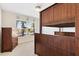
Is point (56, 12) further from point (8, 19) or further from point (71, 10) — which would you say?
point (8, 19)

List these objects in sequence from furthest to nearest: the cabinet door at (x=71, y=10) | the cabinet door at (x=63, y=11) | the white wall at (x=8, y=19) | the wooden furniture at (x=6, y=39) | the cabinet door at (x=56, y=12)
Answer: the white wall at (x=8, y=19) < the wooden furniture at (x=6, y=39) < the cabinet door at (x=56, y=12) < the cabinet door at (x=63, y=11) < the cabinet door at (x=71, y=10)

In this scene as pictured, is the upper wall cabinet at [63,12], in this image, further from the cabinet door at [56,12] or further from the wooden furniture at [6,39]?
the wooden furniture at [6,39]

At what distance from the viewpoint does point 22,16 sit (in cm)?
981

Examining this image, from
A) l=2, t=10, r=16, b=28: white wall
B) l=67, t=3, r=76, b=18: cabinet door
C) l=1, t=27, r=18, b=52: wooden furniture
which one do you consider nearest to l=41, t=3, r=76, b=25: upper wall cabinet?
l=67, t=3, r=76, b=18: cabinet door

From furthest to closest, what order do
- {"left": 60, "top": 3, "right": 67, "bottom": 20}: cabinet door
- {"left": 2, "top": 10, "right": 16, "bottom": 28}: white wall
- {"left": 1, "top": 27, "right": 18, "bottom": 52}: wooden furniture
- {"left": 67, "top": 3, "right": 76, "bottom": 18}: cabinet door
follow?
{"left": 2, "top": 10, "right": 16, "bottom": 28}: white wall → {"left": 1, "top": 27, "right": 18, "bottom": 52}: wooden furniture → {"left": 60, "top": 3, "right": 67, "bottom": 20}: cabinet door → {"left": 67, "top": 3, "right": 76, "bottom": 18}: cabinet door

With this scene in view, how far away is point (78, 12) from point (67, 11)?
513mm

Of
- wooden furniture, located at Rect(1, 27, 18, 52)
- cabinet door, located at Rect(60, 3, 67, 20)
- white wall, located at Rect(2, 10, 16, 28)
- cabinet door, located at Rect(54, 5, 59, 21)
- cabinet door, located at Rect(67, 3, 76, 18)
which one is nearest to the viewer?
cabinet door, located at Rect(67, 3, 76, 18)

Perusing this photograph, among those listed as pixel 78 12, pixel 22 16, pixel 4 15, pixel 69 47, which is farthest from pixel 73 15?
pixel 22 16

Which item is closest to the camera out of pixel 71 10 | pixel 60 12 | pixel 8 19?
pixel 71 10

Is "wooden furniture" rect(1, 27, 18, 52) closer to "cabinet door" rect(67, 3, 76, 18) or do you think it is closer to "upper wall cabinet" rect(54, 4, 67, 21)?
"upper wall cabinet" rect(54, 4, 67, 21)

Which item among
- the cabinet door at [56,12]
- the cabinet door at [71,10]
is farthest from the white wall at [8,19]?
the cabinet door at [71,10]

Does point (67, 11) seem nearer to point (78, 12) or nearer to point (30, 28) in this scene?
point (78, 12)

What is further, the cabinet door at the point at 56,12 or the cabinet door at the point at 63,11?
the cabinet door at the point at 56,12

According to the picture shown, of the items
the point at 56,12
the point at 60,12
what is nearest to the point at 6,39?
the point at 56,12
